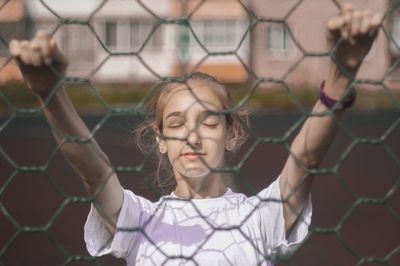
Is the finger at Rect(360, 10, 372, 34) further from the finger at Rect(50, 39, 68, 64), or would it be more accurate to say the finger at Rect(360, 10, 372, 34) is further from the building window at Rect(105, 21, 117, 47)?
Answer: the building window at Rect(105, 21, 117, 47)

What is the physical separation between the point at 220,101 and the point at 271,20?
0.29 m

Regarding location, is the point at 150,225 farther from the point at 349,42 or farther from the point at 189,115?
the point at 349,42

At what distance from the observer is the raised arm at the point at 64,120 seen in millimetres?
1033

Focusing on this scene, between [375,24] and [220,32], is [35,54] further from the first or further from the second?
[220,32]

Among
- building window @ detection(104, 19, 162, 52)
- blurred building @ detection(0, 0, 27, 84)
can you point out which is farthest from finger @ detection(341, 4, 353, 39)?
building window @ detection(104, 19, 162, 52)

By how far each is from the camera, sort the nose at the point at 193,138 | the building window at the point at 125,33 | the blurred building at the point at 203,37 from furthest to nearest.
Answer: the building window at the point at 125,33, the blurred building at the point at 203,37, the nose at the point at 193,138

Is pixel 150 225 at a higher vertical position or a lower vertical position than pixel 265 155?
higher

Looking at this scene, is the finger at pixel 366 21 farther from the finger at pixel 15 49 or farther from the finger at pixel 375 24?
the finger at pixel 15 49

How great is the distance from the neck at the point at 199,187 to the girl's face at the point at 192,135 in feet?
0.05

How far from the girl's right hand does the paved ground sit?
590mm

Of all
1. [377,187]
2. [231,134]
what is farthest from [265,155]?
[231,134]

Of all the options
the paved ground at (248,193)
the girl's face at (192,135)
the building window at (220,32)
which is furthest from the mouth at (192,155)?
the building window at (220,32)

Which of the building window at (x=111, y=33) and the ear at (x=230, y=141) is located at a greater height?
the ear at (x=230, y=141)

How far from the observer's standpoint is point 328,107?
3.76 ft
